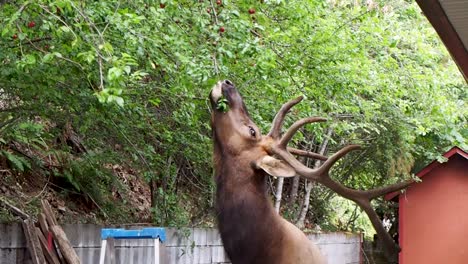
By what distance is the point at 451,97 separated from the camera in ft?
38.0

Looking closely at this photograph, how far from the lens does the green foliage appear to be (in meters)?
4.83

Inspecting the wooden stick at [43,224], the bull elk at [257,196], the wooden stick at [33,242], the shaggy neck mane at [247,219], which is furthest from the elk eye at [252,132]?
the wooden stick at [43,224]

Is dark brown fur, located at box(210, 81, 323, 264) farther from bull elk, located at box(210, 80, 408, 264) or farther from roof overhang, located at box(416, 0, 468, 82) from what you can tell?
roof overhang, located at box(416, 0, 468, 82)

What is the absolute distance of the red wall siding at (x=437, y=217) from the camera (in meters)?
14.4

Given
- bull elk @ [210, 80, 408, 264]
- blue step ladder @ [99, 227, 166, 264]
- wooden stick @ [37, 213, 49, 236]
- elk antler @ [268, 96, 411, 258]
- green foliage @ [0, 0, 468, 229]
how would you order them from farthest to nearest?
blue step ladder @ [99, 227, 166, 264] → wooden stick @ [37, 213, 49, 236] → green foliage @ [0, 0, 468, 229] → bull elk @ [210, 80, 408, 264] → elk antler @ [268, 96, 411, 258]

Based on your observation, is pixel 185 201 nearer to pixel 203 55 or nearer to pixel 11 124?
pixel 11 124

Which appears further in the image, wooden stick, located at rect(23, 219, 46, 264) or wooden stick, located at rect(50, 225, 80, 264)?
wooden stick, located at rect(50, 225, 80, 264)

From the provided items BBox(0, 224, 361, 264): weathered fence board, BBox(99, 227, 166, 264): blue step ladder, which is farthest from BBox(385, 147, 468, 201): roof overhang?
BBox(99, 227, 166, 264): blue step ladder

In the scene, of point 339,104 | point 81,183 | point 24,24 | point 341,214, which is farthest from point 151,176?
point 341,214

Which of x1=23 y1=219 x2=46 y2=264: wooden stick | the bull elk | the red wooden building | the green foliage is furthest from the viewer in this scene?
the red wooden building

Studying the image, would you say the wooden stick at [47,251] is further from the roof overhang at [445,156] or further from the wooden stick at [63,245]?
the roof overhang at [445,156]

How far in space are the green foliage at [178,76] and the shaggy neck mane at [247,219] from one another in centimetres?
87

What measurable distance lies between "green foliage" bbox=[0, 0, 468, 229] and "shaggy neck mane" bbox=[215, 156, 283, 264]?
87cm

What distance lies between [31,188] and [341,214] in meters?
9.48
